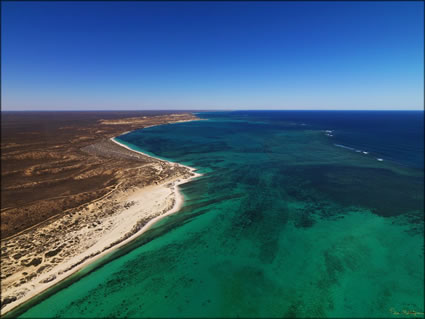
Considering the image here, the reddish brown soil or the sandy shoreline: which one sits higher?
the reddish brown soil

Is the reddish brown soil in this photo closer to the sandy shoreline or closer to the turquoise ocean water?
the sandy shoreline

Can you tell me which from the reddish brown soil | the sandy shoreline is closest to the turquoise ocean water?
the sandy shoreline

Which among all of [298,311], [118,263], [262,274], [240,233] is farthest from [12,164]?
[298,311]

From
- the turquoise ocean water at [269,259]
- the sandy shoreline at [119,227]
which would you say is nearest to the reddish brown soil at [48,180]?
the sandy shoreline at [119,227]

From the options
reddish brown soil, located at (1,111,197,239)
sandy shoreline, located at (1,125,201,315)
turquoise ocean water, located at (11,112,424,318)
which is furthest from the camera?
reddish brown soil, located at (1,111,197,239)

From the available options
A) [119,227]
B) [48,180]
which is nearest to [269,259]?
[119,227]

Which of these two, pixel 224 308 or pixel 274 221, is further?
pixel 274 221

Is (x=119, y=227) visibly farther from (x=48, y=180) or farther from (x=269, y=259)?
(x=48, y=180)

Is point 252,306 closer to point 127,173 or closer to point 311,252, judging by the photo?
point 311,252
